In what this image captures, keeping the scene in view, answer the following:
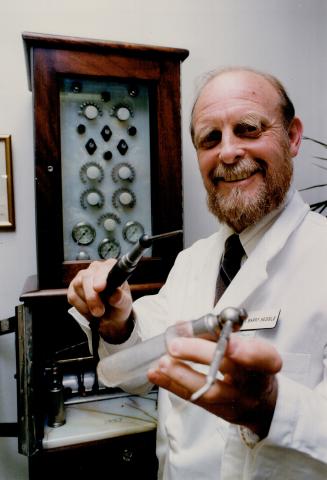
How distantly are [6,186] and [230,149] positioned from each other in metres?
1.14

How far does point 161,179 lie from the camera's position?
5.34 feet

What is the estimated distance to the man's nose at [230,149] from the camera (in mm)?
1237

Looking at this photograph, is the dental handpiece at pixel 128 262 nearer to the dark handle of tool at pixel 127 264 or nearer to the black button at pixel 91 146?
the dark handle of tool at pixel 127 264

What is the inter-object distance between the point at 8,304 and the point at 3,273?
0.15 metres

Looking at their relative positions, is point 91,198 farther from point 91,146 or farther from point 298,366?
point 298,366

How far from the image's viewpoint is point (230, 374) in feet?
2.00

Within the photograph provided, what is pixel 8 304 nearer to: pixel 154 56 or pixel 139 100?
pixel 139 100

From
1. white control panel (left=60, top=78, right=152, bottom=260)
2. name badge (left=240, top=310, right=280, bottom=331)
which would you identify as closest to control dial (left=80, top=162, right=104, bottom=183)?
white control panel (left=60, top=78, right=152, bottom=260)

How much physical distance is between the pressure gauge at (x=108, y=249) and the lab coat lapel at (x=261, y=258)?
0.64 meters

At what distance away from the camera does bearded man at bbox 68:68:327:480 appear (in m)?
0.77

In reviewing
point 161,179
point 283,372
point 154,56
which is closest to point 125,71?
point 154,56

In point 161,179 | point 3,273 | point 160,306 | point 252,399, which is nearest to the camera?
point 252,399

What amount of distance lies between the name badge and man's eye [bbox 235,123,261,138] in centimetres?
54

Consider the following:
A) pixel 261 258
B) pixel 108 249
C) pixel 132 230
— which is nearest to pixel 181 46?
pixel 132 230
